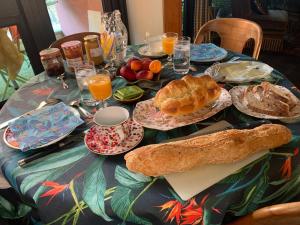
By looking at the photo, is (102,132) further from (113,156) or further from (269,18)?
(269,18)

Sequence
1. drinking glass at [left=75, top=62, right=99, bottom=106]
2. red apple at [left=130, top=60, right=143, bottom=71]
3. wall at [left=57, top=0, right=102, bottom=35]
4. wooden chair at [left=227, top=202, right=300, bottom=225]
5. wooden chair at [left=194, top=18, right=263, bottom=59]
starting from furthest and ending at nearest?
wall at [left=57, top=0, right=102, bottom=35] < wooden chair at [left=194, top=18, right=263, bottom=59] < red apple at [left=130, top=60, right=143, bottom=71] < drinking glass at [left=75, top=62, right=99, bottom=106] < wooden chair at [left=227, top=202, right=300, bottom=225]

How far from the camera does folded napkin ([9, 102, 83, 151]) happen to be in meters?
0.81

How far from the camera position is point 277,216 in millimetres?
508

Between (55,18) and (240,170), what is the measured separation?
2515 millimetres

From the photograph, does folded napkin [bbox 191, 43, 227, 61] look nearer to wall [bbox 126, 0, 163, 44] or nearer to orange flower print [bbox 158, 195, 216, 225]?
orange flower print [bbox 158, 195, 216, 225]

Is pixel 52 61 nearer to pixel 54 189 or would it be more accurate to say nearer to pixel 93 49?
pixel 93 49

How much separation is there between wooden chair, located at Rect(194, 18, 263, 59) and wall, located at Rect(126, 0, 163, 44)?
70cm

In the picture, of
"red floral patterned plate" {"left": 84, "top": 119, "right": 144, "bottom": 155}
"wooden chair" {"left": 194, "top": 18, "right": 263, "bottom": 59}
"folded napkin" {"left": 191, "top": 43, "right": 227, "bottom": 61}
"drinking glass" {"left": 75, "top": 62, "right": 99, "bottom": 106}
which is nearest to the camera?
"red floral patterned plate" {"left": 84, "top": 119, "right": 144, "bottom": 155}

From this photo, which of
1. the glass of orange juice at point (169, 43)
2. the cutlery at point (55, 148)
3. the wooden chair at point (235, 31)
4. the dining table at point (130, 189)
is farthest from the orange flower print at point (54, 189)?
the wooden chair at point (235, 31)

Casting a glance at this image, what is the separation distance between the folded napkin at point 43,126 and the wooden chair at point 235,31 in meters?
1.12

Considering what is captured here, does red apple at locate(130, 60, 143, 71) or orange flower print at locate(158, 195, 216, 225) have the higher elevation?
red apple at locate(130, 60, 143, 71)

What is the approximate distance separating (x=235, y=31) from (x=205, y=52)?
42cm

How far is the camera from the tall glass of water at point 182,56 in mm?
1186

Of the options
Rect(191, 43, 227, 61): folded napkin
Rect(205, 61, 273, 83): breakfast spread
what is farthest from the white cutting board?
Rect(191, 43, 227, 61): folded napkin
